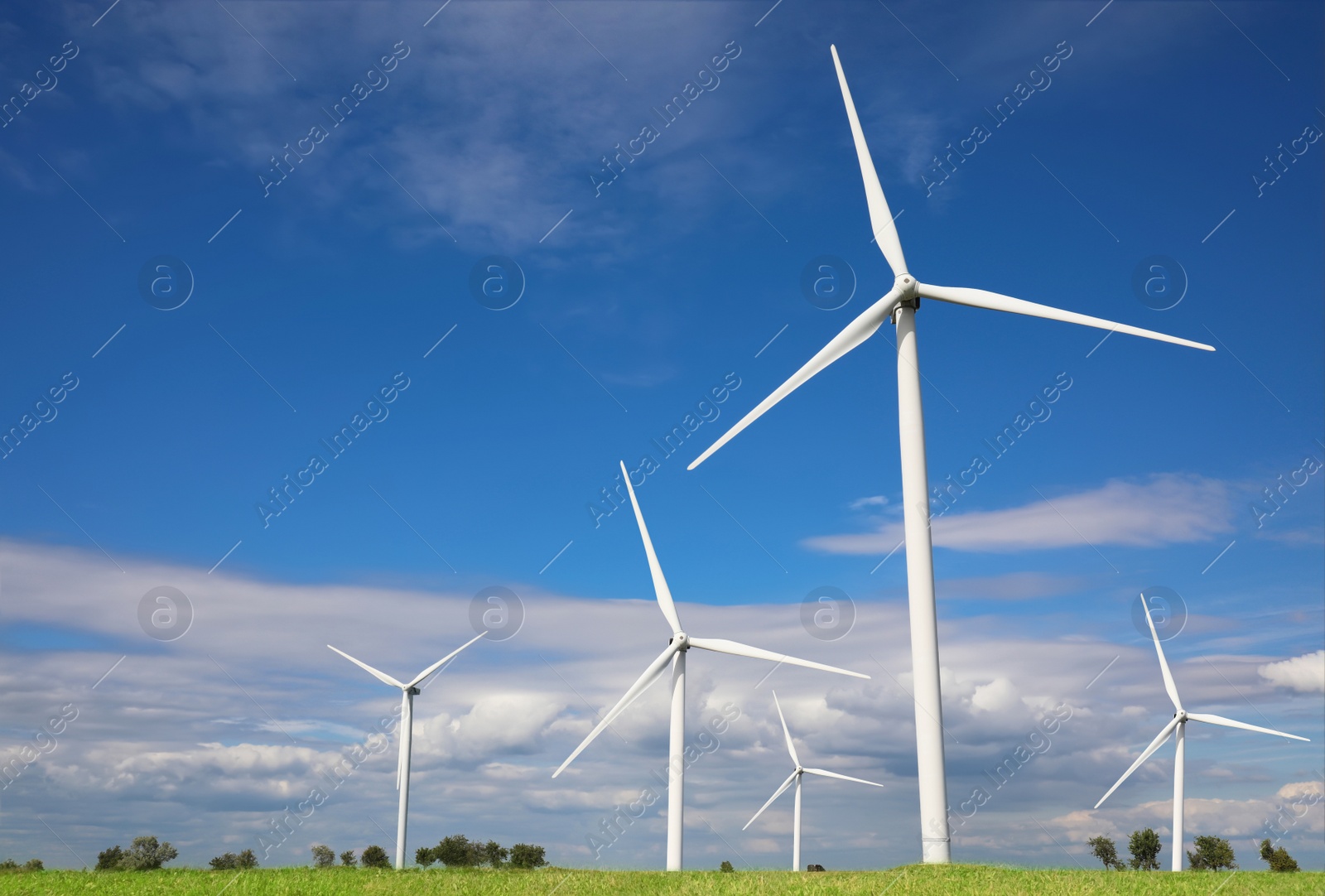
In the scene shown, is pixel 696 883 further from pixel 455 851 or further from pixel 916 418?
pixel 455 851

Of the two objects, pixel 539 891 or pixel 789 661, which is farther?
pixel 789 661

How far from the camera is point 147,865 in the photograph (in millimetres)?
32000

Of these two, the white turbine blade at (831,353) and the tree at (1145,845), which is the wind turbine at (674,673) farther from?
the tree at (1145,845)

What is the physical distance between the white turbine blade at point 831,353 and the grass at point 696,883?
50.7 feet

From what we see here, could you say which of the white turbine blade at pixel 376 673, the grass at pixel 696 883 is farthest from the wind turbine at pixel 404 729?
the grass at pixel 696 883

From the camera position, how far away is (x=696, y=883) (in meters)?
24.5

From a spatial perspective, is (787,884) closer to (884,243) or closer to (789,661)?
(884,243)

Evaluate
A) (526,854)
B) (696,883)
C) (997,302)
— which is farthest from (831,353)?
(526,854)

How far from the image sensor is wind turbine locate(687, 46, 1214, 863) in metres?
28.8

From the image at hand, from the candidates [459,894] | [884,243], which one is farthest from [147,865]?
[884,243]

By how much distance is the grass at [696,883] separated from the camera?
21.9m

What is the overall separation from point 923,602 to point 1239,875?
10649 mm

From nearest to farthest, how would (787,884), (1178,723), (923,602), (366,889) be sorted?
(787,884) < (366,889) < (923,602) < (1178,723)

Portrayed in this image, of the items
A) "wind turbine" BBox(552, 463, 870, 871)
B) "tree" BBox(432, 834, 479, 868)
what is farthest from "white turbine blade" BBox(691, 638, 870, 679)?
"tree" BBox(432, 834, 479, 868)
